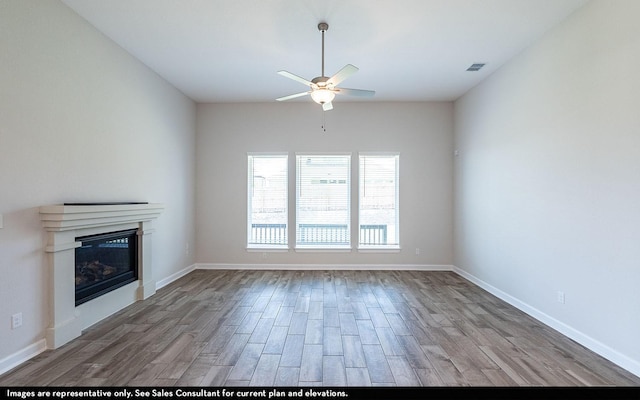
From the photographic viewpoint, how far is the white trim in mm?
4443

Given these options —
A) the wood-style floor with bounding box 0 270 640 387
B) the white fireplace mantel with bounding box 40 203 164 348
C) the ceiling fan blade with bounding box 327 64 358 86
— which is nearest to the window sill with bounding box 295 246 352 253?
the wood-style floor with bounding box 0 270 640 387

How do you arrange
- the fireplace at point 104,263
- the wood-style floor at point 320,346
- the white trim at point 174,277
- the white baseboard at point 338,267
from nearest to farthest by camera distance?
the wood-style floor at point 320,346, the fireplace at point 104,263, the white trim at point 174,277, the white baseboard at point 338,267

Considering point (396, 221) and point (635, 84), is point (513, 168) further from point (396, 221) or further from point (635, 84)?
point (396, 221)

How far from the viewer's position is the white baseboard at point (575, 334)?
2318 millimetres

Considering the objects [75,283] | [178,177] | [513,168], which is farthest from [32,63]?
[513,168]

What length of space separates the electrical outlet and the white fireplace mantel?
0.24m

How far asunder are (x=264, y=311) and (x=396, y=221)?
124 inches

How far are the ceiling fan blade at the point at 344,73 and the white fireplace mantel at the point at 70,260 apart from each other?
271 centimetres

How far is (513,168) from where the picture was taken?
3.81 meters

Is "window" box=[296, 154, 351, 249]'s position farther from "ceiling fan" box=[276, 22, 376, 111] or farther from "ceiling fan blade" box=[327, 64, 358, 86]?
"ceiling fan blade" box=[327, 64, 358, 86]

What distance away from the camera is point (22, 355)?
2391 millimetres

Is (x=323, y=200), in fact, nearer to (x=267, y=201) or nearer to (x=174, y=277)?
(x=267, y=201)

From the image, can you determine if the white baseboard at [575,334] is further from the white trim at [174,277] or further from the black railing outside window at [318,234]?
the white trim at [174,277]

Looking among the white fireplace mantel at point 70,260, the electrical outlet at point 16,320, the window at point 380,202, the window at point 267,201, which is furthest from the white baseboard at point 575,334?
the electrical outlet at point 16,320
